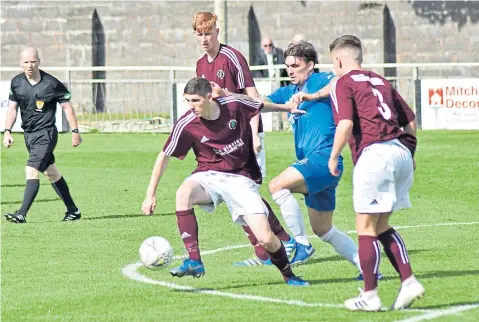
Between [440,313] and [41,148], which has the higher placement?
[41,148]

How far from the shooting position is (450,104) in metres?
26.0

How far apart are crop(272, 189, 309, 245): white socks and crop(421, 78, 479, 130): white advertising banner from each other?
1565 centimetres

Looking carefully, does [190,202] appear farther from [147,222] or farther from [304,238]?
[147,222]

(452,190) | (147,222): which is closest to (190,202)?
(147,222)

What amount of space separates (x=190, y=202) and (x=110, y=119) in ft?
66.6

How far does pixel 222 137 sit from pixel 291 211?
1299mm

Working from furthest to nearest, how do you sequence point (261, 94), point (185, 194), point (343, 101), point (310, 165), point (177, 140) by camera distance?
point (261, 94)
point (310, 165)
point (177, 140)
point (185, 194)
point (343, 101)

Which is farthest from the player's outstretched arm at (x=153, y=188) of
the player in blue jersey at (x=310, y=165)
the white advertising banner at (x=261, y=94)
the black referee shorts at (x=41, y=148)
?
the white advertising banner at (x=261, y=94)

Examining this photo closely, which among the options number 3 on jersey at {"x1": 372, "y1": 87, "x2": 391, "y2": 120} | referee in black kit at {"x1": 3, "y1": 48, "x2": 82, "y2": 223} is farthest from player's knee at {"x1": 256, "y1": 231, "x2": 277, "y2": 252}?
referee in black kit at {"x1": 3, "y1": 48, "x2": 82, "y2": 223}

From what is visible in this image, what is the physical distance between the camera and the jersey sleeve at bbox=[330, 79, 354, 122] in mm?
8227

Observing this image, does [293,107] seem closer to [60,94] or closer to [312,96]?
[312,96]

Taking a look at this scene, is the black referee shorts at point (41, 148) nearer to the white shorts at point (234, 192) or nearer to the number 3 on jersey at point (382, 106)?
the white shorts at point (234, 192)

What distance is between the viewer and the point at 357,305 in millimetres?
8125

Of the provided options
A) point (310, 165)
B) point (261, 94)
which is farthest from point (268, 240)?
point (261, 94)
